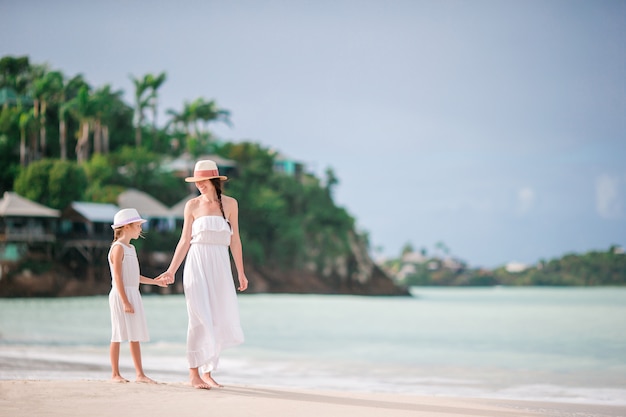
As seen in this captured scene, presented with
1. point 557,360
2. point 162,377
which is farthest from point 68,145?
point 162,377

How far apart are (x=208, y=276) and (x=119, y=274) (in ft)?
2.11

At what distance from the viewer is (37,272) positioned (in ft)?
141

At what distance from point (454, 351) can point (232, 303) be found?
11.6m

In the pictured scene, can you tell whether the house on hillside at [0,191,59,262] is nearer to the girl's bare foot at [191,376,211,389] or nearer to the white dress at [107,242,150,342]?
the white dress at [107,242,150,342]

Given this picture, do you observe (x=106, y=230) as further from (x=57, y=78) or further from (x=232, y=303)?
(x=232, y=303)

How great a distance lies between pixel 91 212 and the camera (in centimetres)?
4350

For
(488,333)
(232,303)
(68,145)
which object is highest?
(68,145)

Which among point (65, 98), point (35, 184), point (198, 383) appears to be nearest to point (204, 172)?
point (198, 383)

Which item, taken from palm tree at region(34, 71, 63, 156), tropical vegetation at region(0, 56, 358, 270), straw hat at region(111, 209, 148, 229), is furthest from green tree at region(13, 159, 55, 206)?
straw hat at region(111, 209, 148, 229)

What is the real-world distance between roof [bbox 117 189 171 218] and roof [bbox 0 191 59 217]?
4.38 m

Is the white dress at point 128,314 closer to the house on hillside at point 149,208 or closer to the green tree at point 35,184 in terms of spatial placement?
the green tree at point 35,184

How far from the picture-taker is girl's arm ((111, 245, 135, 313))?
5.80 meters

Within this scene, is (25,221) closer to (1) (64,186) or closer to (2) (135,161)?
(1) (64,186)

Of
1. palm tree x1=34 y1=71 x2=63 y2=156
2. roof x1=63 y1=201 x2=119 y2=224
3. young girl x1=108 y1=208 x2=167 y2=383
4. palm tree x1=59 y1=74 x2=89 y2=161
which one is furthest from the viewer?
palm tree x1=34 y1=71 x2=63 y2=156
